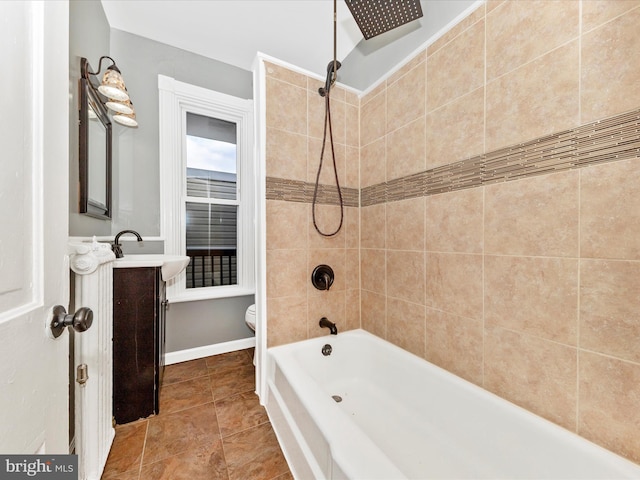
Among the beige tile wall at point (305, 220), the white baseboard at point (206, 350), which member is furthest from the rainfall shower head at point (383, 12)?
the white baseboard at point (206, 350)

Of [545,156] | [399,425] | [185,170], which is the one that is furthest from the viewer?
[185,170]

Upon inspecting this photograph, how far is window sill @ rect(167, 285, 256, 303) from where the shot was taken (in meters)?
2.26

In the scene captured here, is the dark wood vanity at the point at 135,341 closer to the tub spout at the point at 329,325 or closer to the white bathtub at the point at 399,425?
the white bathtub at the point at 399,425

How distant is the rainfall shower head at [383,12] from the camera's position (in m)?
1.41

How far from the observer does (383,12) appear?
1478 millimetres

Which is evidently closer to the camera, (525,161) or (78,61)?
(525,161)

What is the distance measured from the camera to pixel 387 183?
5.65 ft

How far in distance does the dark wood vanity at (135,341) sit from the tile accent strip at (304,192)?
0.87 meters

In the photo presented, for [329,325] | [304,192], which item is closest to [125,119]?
[304,192]

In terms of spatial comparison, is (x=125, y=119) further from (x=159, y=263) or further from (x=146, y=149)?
(x=159, y=263)

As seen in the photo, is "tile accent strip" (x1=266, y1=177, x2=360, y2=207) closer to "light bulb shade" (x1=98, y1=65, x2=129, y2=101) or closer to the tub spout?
the tub spout

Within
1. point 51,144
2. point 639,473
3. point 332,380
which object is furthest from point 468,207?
point 51,144

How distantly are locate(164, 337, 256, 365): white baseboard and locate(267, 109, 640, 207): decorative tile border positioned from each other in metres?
1.63

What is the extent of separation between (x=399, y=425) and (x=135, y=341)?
1.58 m
